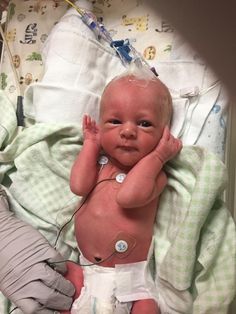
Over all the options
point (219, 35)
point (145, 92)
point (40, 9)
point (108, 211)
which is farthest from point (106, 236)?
point (40, 9)

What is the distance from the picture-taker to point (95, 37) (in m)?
1.22

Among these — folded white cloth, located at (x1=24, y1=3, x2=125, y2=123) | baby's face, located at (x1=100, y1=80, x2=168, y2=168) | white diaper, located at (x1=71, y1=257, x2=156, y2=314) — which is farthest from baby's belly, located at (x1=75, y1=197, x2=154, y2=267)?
folded white cloth, located at (x1=24, y1=3, x2=125, y2=123)

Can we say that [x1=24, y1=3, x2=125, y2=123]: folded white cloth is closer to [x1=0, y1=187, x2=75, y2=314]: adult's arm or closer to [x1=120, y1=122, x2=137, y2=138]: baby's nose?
[x1=120, y1=122, x2=137, y2=138]: baby's nose

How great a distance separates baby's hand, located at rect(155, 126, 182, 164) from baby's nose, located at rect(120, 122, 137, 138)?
69 mm

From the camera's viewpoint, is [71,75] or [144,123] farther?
[71,75]

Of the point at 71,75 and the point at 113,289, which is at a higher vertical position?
the point at 71,75

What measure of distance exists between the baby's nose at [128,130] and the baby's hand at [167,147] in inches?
2.7

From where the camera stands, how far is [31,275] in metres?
0.96

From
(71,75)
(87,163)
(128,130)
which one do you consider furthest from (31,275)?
(71,75)

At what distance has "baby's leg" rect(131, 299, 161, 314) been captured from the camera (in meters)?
0.96

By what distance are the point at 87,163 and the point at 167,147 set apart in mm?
195

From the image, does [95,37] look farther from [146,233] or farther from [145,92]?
[146,233]

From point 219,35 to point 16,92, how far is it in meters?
0.62

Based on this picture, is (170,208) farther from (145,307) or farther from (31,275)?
(31,275)
